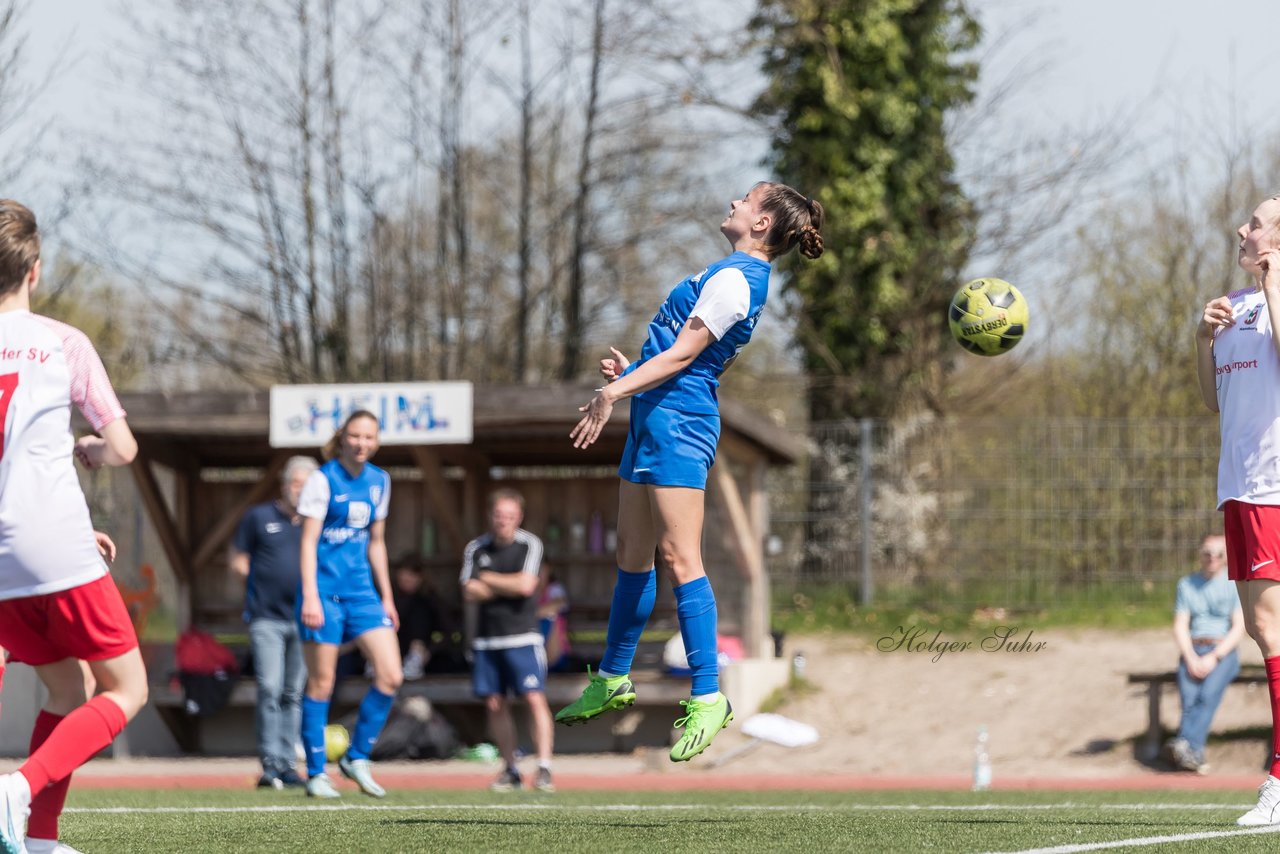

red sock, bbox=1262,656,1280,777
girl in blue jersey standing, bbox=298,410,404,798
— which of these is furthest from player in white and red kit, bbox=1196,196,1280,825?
girl in blue jersey standing, bbox=298,410,404,798

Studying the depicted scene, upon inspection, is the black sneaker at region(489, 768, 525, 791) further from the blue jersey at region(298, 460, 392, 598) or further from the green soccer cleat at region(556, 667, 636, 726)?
the green soccer cleat at region(556, 667, 636, 726)

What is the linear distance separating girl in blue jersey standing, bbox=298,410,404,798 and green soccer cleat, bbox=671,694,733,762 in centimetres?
361

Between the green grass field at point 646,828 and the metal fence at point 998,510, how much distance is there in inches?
432

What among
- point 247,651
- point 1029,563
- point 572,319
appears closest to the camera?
point 247,651

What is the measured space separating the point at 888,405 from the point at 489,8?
26.4ft

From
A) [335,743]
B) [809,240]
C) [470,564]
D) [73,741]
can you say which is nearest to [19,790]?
[73,741]

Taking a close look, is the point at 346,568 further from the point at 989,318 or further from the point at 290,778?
the point at 989,318

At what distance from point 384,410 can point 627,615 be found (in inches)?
335

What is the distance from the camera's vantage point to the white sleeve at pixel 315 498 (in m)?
8.94

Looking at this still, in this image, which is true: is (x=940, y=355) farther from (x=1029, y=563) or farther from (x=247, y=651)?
(x=247, y=651)

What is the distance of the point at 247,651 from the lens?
52.2ft

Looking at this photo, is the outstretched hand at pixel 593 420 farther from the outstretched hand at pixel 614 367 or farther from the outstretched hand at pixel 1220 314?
the outstretched hand at pixel 1220 314

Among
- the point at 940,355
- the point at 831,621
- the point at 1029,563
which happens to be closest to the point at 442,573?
the point at 831,621

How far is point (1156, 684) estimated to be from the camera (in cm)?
1351
